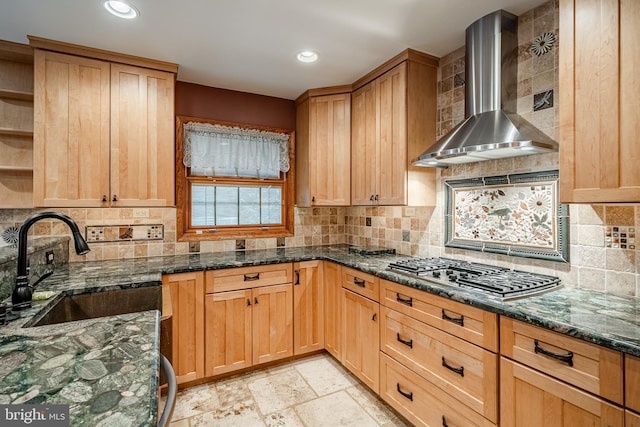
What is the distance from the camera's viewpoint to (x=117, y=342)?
1.02 meters

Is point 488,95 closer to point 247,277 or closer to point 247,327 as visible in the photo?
point 247,277

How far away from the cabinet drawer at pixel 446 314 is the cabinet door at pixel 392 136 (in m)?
0.73

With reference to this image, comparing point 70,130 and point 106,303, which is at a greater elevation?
point 70,130

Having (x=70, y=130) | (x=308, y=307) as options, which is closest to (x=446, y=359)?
(x=308, y=307)

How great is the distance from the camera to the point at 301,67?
2.56 metres

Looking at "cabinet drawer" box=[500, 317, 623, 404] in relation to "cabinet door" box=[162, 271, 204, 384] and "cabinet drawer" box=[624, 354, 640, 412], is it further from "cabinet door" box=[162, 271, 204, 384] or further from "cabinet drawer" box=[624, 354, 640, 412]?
"cabinet door" box=[162, 271, 204, 384]

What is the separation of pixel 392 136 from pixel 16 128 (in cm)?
273

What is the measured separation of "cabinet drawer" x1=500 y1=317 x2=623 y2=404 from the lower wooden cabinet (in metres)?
1.70

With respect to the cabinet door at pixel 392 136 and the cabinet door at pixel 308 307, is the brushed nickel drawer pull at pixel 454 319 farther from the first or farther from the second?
the cabinet door at pixel 308 307

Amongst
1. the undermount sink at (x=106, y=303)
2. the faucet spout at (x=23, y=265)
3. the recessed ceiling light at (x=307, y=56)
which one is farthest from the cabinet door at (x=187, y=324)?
the recessed ceiling light at (x=307, y=56)

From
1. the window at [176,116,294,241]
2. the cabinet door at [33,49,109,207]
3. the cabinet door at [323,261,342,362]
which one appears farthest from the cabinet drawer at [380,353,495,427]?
the cabinet door at [33,49,109,207]

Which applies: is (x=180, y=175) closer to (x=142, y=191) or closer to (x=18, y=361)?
(x=142, y=191)

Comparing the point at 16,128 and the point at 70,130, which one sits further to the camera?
the point at 16,128

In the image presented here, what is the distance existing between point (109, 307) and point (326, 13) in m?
2.12
